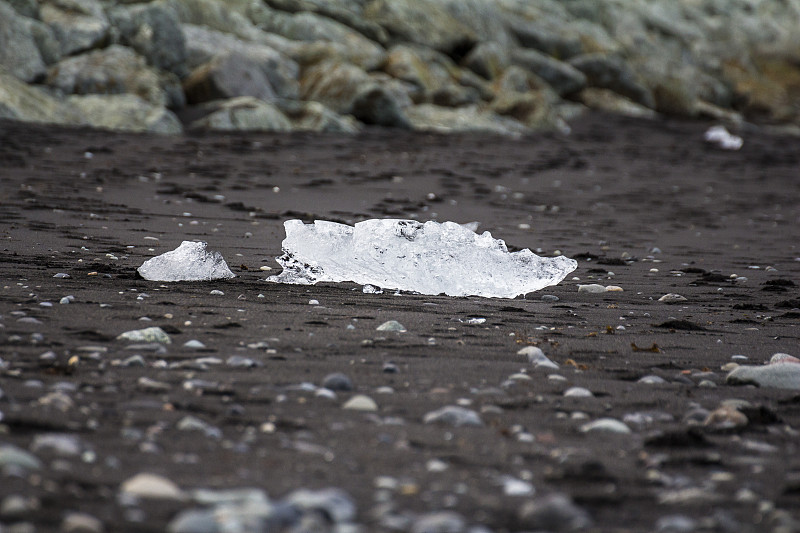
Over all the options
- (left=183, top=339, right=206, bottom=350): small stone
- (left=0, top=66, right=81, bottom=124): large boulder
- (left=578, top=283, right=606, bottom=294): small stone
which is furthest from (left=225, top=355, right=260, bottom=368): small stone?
(left=0, top=66, right=81, bottom=124): large boulder

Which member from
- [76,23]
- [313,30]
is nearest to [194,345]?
[76,23]

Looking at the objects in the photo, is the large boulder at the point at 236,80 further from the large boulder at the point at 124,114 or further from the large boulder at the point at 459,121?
Answer: the large boulder at the point at 459,121

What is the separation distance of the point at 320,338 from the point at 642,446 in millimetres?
1801

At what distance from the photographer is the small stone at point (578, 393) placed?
3.25 m

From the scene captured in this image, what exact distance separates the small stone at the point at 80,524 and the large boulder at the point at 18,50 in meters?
16.1

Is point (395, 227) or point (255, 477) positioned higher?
point (395, 227)

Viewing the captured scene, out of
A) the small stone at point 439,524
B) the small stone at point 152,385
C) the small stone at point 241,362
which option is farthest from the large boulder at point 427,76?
the small stone at point 439,524

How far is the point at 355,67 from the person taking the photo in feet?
65.7

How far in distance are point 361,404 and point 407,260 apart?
2571 millimetres

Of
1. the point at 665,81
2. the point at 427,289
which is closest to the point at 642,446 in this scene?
the point at 427,289

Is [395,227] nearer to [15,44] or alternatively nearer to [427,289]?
[427,289]

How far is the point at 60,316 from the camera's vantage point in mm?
4070

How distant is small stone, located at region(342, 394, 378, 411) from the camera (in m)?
2.94

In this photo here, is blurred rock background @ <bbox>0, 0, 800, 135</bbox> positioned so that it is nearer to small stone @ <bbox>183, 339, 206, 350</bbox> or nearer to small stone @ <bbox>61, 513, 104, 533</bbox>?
small stone @ <bbox>183, 339, 206, 350</bbox>
